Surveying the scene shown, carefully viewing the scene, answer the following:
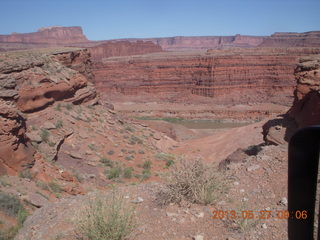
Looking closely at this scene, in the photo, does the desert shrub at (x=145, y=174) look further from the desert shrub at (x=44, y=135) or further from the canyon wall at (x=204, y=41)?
the canyon wall at (x=204, y=41)

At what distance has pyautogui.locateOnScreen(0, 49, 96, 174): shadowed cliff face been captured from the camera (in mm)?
7926

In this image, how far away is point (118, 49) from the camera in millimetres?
76562

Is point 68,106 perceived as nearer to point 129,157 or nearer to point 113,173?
point 129,157

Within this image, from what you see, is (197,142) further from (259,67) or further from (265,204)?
(259,67)

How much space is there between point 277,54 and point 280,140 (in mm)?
34987

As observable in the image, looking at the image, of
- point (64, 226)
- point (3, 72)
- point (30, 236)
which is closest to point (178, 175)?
point (64, 226)

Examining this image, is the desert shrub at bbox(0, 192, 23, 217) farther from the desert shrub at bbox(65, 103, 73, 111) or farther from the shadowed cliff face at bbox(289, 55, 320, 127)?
the desert shrub at bbox(65, 103, 73, 111)

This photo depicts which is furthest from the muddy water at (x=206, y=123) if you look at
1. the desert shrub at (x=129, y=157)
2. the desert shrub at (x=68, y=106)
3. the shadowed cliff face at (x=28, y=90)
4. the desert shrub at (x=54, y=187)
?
the desert shrub at (x=54, y=187)

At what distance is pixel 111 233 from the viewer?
338 cm

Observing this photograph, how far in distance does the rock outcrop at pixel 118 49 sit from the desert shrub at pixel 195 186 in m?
69.9

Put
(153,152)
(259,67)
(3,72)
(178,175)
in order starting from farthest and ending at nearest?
1. (259,67)
2. (153,152)
3. (3,72)
4. (178,175)

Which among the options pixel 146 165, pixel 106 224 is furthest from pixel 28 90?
pixel 106 224

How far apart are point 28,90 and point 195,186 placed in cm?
967

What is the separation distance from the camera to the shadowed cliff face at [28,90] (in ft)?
26.0
